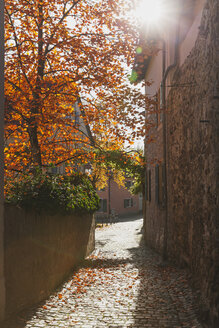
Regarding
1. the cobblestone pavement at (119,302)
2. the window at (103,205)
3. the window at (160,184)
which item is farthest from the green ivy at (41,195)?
the window at (103,205)

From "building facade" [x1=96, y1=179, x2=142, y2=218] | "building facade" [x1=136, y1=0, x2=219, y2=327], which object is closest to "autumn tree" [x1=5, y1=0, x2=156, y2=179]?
"building facade" [x1=136, y1=0, x2=219, y2=327]

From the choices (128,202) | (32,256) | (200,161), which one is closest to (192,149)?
(200,161)

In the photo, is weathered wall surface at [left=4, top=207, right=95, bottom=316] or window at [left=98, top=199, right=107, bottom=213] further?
window at [left=98, top=199, right=107, bottom=213]

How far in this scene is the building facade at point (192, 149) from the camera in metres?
5.13

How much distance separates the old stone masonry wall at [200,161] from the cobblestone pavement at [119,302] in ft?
1.51

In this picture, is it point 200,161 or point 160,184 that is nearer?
point 200,161

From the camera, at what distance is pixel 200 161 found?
6.16 m

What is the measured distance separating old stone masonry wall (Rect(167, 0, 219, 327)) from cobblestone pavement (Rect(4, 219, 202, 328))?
1.51 ft

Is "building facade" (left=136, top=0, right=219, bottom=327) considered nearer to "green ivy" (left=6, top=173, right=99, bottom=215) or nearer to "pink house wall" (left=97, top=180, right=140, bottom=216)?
"green ivy" (left=6, top=173, right=99, bottom=215)

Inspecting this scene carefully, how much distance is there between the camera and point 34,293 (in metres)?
5.98

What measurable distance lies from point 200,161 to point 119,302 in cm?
277

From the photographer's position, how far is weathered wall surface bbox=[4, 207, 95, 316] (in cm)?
529

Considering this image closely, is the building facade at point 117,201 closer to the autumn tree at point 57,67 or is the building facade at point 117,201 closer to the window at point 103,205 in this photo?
the window at point 103,205

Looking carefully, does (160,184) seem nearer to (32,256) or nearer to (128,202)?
(32,256)
